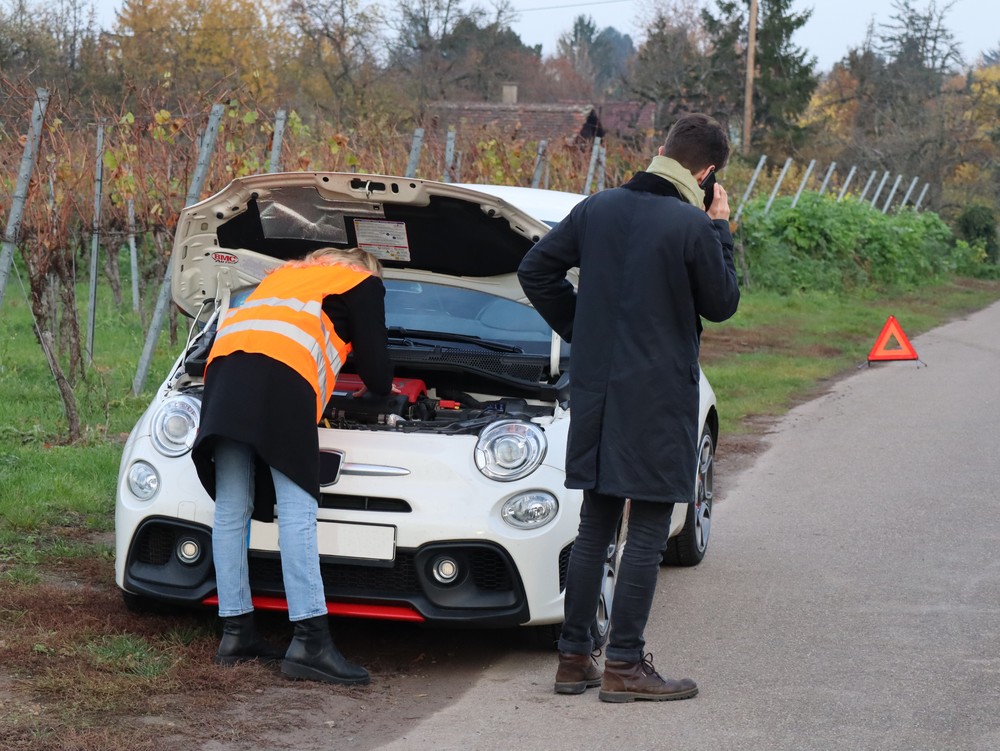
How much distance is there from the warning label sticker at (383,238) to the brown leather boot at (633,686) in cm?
210

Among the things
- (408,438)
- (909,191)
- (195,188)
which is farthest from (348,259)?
(909,191)

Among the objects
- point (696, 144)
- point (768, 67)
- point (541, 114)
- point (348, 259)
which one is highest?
point (768, 67)

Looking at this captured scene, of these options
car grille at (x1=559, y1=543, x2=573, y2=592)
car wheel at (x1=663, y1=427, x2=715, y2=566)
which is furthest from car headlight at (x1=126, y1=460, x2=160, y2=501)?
car wheel at (x1=663, y1=427, x2=715, y2=566)

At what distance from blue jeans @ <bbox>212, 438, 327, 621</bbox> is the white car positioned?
0.14 meters

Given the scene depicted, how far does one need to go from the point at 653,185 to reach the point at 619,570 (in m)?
1.29

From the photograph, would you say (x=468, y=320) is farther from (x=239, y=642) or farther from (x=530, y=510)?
(x=239, y=642)

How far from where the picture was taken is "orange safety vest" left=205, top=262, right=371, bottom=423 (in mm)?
4727

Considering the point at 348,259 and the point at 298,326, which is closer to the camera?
the point at 298,326

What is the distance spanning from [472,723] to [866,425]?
24.1 feet

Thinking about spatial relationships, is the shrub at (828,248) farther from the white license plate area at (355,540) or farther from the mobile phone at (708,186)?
the white license plate area at (355,540)

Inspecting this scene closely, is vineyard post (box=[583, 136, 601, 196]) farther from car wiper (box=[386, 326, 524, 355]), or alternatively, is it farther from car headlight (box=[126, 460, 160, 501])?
car headlight (box=[126, 460, 160, 501])

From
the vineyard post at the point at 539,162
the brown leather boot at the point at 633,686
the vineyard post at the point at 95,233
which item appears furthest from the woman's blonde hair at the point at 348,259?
the vineyard post at the point at 539,162

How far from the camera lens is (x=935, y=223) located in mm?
31734

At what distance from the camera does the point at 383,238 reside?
5.84m
